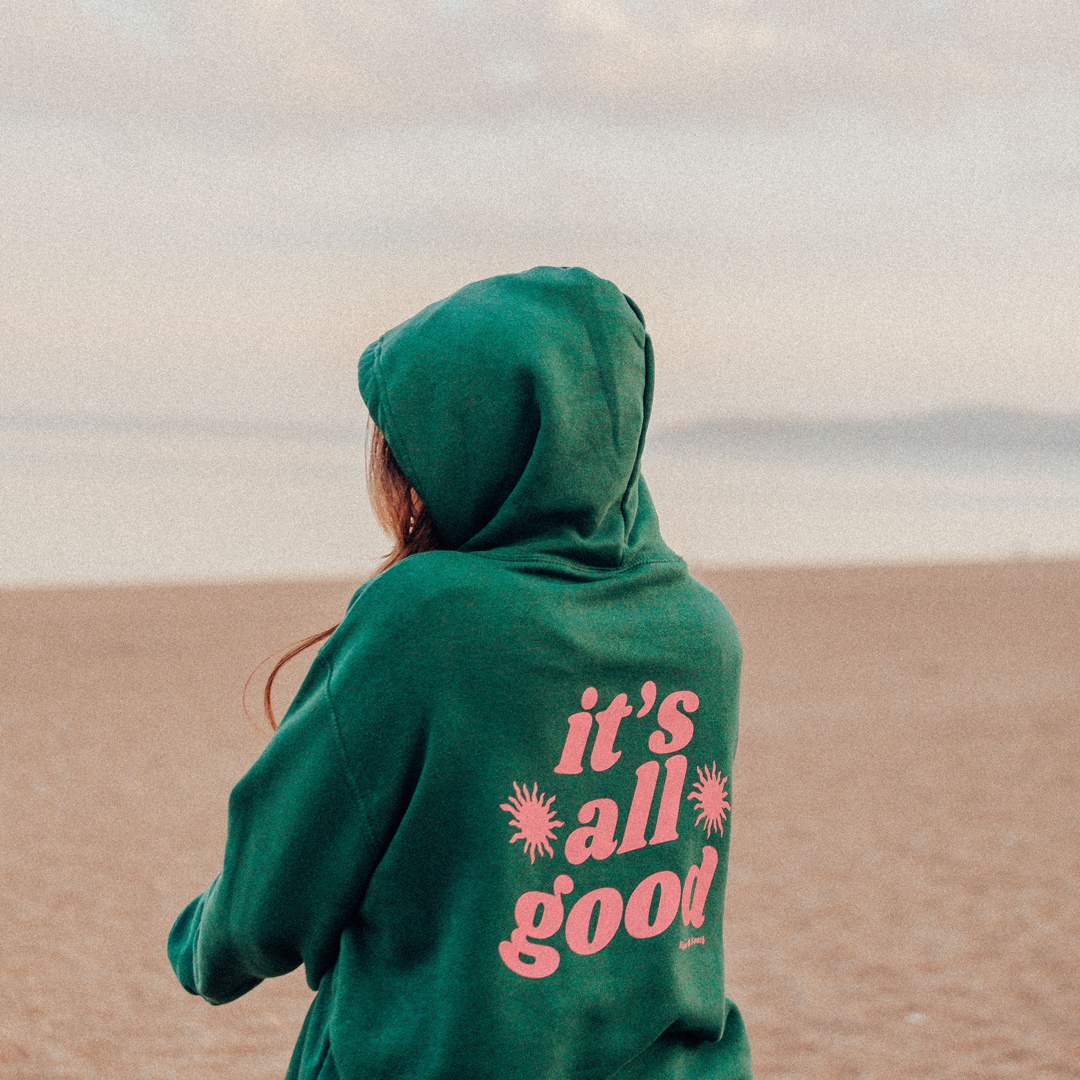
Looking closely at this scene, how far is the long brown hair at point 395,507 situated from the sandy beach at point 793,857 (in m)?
4.18

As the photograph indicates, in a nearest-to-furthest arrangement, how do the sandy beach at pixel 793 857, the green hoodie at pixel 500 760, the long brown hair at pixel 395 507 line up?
the green hoodie at pixel 500 760, the long brown hair at pixel 395 507, the sandy beach at pixel 793 857

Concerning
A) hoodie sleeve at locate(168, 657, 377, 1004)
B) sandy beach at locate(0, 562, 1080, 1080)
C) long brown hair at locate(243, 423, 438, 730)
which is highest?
long brown hair at locate(243, 423, 438, 730)

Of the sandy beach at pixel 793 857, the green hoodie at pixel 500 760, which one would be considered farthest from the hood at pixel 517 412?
the sandy beach at pixel 793 857

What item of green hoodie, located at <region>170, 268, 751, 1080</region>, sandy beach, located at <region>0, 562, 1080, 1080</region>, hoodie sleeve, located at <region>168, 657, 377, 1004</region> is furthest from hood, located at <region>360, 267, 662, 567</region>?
sandy beach, located at <region>0, 562, 1080, 1080</region>

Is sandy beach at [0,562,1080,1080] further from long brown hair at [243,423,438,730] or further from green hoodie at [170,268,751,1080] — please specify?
long brown hair at [243,423,438,730]

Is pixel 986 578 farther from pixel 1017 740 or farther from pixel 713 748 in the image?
pixel 713 748

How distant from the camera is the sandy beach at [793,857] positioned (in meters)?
5.33

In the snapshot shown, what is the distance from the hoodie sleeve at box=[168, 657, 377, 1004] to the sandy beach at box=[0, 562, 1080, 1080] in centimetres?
414

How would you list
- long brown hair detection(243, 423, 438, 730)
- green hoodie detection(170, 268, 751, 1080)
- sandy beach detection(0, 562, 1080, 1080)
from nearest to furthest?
1. green hoodie detection(170, 268, 751, 1080)
2. long brown hair detection(243, 423, 438, 730)
3. sandy beach detection(0, 562, 1080, 1080)

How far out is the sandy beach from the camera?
5328 mm

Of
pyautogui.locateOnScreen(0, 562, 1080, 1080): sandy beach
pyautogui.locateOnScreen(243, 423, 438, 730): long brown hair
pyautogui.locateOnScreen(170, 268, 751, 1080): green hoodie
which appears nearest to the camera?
pyautogui.locateOnScreen(170, 268, 751, 1080): green hoodie

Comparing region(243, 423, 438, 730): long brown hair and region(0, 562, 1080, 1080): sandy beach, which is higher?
region(243, 423, 438, 730): long brown hair

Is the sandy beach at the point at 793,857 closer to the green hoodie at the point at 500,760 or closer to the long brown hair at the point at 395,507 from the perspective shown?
the green hoodie at the point at 500,760

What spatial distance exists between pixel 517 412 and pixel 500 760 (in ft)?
1.22
